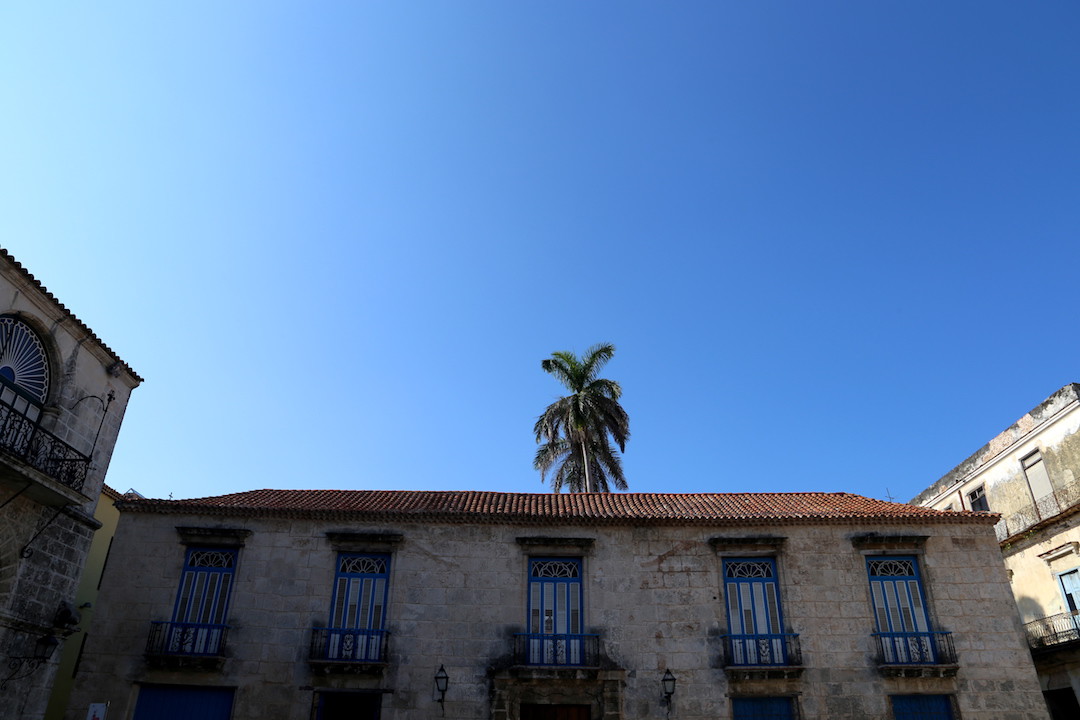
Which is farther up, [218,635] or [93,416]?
[93,416]

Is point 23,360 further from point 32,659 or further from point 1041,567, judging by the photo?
point 1041,567

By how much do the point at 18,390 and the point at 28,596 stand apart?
3.54 metres

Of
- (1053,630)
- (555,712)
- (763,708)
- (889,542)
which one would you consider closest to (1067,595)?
(1053,630)

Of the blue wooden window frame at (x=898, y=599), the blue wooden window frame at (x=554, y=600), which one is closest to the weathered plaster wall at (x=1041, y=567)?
the blue wooden window frame at (x=898, y=599)

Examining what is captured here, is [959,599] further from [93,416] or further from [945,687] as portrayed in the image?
[93,416]

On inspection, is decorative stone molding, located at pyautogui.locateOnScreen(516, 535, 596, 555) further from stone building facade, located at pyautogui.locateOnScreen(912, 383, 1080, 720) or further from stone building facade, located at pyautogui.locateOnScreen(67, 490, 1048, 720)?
stone building facade, located at pyautogui.locateOnScreen(912, 383, 1080, 720)

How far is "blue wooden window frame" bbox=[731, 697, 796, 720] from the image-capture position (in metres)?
15.5

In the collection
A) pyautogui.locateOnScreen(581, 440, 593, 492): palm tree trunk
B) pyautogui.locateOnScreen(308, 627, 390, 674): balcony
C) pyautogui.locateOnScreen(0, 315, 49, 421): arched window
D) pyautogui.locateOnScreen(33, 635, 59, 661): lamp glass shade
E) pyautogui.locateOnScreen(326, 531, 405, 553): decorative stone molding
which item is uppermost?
pyautogui.locateOnScreen(581, 440, 593, 492): palm tree trunk

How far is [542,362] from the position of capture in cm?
3152

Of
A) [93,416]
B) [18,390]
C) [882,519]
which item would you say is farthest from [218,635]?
[882,519]

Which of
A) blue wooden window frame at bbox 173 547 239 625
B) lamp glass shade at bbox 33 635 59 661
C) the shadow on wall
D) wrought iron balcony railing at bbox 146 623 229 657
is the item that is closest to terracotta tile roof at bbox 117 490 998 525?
blue wooden window frame at bbox 173 547 239 625

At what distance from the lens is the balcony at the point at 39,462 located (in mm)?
11750

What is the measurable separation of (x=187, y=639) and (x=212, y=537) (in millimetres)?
2174

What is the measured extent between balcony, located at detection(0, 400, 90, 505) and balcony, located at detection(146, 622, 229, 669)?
4.03 meters
